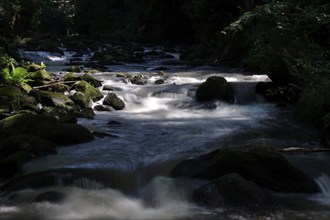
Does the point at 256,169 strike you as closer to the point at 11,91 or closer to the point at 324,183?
the point at 324,183

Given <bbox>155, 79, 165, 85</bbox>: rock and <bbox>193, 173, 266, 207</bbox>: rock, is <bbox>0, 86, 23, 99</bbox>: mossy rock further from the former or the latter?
Result: <bbox>193, 173, 266, 207</bbox>: rock

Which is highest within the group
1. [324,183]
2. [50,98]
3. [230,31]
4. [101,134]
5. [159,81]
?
[230,31]

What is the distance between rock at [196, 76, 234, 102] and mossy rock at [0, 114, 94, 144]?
18.2 ft

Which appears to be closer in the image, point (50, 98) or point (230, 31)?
point (50, 98)

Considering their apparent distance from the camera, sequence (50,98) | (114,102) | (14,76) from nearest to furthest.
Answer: (50,98), (14,76), (114,102)

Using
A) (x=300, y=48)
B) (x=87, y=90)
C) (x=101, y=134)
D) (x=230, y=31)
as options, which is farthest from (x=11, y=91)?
(x=230, y=31)

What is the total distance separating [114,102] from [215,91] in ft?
10.6

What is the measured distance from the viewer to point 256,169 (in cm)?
648

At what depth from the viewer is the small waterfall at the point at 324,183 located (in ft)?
20.9

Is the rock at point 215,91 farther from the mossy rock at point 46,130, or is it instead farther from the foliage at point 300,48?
the mossy rock at point 46,130

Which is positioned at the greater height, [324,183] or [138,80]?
[138,80]

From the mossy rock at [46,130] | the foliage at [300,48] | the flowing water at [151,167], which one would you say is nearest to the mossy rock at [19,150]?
the flowing water at [151,167]

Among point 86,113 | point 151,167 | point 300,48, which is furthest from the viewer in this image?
point 86,113

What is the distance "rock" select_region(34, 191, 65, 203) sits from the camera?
595cm
